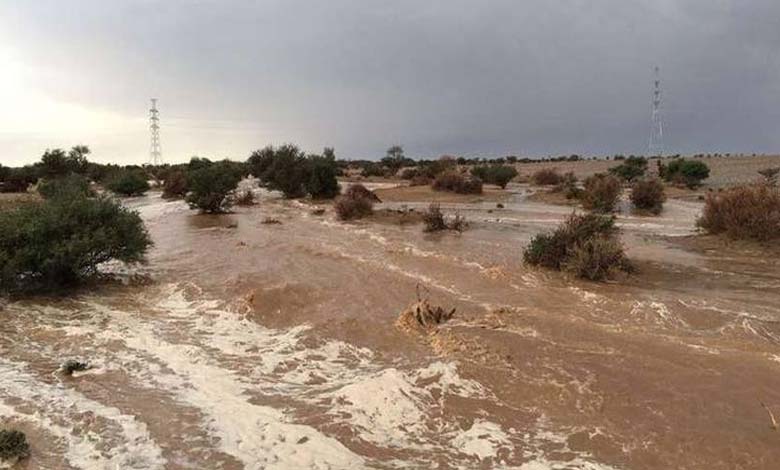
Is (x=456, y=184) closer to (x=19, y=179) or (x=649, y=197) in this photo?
(x=649, y=197)

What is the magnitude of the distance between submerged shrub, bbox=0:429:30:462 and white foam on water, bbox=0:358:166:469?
14.4 inches

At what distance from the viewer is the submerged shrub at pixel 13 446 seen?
5889 mm

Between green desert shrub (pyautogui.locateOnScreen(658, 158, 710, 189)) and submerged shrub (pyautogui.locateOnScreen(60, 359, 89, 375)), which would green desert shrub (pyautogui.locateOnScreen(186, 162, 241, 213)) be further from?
green desert shrub (pyautogui.locateOnScreen(658, 158, 710, 189))

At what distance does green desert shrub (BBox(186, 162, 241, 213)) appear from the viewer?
2981 cm

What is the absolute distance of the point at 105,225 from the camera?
14203 millimetres

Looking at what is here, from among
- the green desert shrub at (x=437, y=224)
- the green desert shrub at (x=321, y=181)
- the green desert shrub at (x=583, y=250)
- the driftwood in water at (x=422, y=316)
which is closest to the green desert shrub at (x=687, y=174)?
the green desert shrub at (x=321, y=181)

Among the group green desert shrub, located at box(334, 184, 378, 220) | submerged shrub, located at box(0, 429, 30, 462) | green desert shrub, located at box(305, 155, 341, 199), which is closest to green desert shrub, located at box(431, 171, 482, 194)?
green desert shrub, located at box(305, 155, 341, 199)

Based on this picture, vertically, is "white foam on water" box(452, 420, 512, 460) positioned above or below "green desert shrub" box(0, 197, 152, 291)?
below

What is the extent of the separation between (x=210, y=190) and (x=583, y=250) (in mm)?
20368

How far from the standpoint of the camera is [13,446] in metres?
6.00

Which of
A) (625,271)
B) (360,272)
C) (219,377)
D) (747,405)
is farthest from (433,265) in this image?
(747,405)

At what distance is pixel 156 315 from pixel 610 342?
7.56m

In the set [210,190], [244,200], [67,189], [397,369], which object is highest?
[67,189]

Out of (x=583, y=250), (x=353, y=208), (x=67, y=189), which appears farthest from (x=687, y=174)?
(x=67, y=189)
